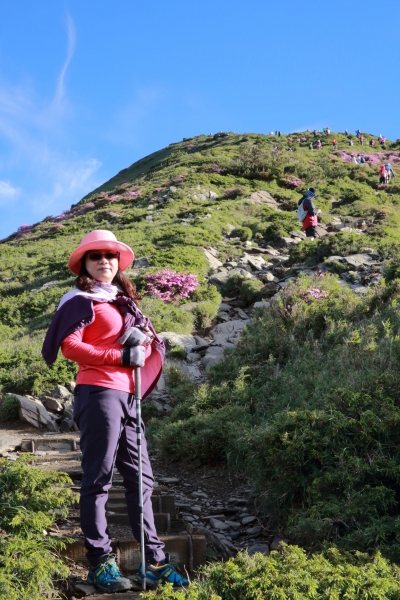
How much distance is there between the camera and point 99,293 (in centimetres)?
388

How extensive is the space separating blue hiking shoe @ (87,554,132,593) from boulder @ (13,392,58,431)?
5.25 meters

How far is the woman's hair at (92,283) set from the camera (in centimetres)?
390

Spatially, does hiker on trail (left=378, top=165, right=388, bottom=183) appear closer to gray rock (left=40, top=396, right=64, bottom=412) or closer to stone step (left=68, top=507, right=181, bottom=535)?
gray rock (left=40, top=396, right=64, bottom=412)

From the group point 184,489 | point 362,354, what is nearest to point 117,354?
point 184,489

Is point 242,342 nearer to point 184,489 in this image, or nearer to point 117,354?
point 184,489

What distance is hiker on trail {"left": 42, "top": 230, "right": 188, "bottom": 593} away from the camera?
3.47m

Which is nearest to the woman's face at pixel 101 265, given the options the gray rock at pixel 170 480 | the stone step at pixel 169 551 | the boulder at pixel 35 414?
the stone step at pixel 169 551

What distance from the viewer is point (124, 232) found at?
2186cm

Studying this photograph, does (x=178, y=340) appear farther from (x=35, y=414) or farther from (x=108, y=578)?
(x=108, y=578)

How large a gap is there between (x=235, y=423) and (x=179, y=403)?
1960mm

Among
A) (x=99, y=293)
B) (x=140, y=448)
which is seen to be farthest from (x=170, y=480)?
(x=99, y=293)

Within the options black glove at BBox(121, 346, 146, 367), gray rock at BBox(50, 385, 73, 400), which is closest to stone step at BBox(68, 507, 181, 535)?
black glove at BBox(121, 346, 146, 367)

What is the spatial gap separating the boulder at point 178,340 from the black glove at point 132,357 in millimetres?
6844

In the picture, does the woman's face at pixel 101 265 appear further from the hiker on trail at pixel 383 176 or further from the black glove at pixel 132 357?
the hiker on trail at pixel 383 176
